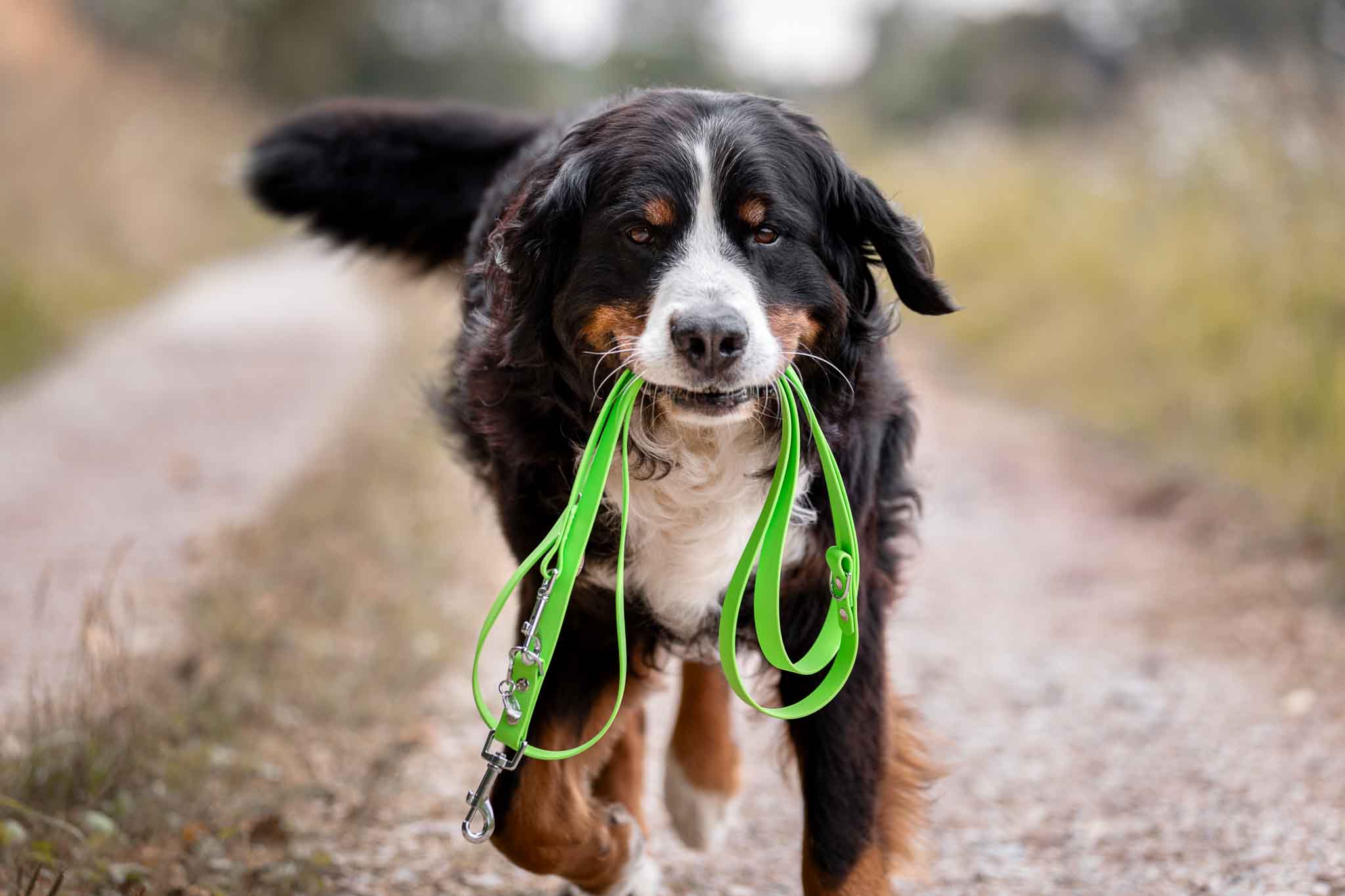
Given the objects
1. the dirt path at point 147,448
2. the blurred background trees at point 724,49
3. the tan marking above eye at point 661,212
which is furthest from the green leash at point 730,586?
the blurred background trees at point 724,49

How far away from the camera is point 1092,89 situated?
1967cm

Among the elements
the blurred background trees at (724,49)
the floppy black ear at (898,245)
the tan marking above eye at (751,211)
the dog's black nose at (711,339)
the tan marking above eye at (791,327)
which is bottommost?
the dog's black nose at (711,339)

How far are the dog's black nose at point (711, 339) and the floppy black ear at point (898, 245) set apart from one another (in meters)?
0.53

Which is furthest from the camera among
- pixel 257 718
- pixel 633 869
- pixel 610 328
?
pixel 257 718

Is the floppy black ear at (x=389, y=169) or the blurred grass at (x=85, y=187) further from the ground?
the blurred grass at (x=85, y=187)

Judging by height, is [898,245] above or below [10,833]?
above

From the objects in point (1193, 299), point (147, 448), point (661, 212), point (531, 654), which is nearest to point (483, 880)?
point (531, 654)

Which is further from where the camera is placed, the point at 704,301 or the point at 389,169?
the point at 389,169

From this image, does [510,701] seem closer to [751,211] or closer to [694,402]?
[694,402]

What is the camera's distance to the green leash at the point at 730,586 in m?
2.40

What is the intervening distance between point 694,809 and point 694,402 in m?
1.46

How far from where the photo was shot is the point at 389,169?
4.21 metres

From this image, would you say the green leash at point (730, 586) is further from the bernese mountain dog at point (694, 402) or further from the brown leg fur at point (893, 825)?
the brown leg fur at point (893, 825)

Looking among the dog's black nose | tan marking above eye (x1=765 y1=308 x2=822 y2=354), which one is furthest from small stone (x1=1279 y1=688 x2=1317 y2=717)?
the dog's black nose
